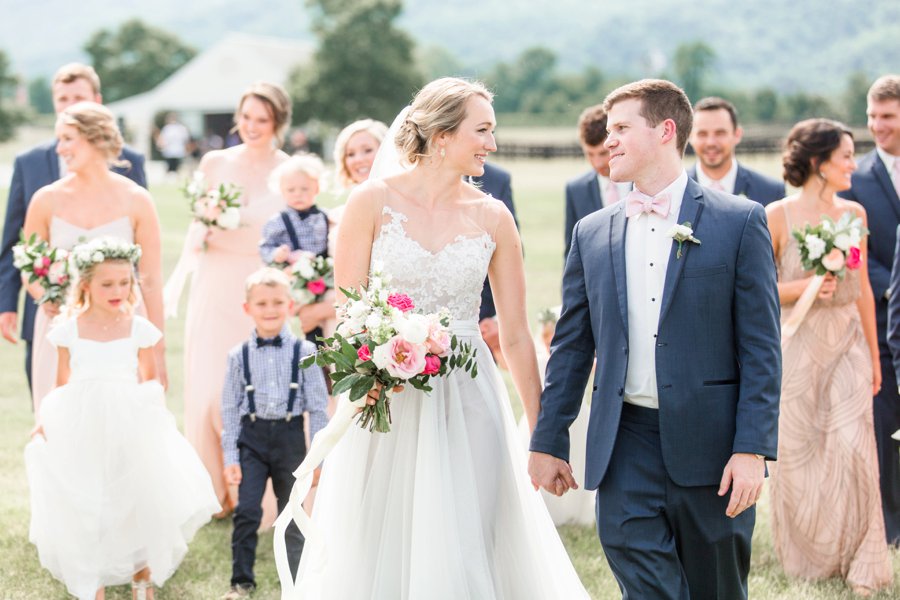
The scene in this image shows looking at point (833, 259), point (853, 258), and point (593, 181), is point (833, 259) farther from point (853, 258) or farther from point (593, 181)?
point (593, 181)

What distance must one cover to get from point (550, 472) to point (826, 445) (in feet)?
9.99

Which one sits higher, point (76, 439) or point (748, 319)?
point (748, 319)

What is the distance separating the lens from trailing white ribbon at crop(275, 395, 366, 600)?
5.13 meters

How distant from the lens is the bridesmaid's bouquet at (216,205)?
870 cm

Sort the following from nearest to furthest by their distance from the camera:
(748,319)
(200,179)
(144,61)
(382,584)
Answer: (748,319)
(382,584)
(200,179)
(144,61)

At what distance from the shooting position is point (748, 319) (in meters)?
4.57

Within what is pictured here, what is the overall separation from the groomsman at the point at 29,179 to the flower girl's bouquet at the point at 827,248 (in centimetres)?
445

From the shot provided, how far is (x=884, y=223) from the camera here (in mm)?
8102

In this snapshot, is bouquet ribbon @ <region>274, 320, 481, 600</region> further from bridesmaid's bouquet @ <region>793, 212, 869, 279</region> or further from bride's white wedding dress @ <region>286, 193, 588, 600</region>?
bridesmaid's bouquet @ <region>793, 212, 869, 279</region>

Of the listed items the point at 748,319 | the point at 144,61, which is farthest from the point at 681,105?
the point at 144,61

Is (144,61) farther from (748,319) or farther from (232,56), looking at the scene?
(748,319)

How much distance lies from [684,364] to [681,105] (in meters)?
1.02

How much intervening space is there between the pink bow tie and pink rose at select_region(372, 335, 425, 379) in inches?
38.7

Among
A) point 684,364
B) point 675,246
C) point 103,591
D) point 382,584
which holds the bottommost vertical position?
point 103,591
